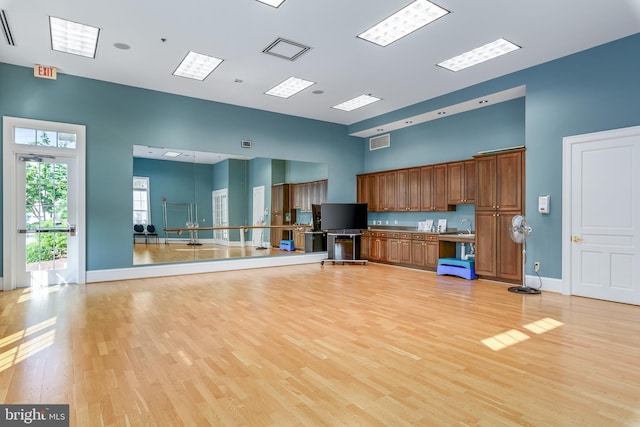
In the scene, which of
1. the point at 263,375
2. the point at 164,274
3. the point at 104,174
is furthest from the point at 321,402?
the point at 104,174

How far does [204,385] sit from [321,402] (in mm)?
841

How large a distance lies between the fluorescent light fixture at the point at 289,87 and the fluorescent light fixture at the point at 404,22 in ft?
6.21

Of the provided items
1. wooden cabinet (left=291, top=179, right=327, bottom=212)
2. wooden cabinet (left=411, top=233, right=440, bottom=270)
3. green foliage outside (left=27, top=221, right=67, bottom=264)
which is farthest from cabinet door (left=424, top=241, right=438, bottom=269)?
green foliage outside (left=27, top=221, right=67, bottom=264)

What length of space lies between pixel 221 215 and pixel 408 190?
4.35 meters

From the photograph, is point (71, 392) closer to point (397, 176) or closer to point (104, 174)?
point (104, 174)

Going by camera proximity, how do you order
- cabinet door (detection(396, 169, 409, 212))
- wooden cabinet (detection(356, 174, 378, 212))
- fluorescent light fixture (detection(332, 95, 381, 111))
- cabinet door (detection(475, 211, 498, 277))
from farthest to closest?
1. wooden cabinet (detection(356, 174, 378, 212))
2. cabinet door (detection(396, 169, 409, 212))
3. fluorescent light fixture (detection(332, 95, 381, 111))
4. cabinet door (detection(475, 211, 498, 277))

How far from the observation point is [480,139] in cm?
704

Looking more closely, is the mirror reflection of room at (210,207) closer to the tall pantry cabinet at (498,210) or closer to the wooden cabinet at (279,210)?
the wooden cabinet at (279,210)

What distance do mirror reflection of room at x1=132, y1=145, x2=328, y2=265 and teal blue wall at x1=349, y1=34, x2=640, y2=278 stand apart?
4.45m

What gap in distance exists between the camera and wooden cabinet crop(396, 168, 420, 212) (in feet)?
26.2

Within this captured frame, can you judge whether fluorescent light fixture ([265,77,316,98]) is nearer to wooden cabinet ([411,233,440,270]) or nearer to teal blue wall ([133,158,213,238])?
teal blue wall ([133,158,213,238])

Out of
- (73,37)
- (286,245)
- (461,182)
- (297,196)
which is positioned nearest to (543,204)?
(461,182)

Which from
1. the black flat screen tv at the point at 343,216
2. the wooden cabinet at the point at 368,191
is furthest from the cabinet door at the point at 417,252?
the wooden cabinet at the point at 368,191

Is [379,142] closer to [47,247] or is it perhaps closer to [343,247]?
[343,247]
